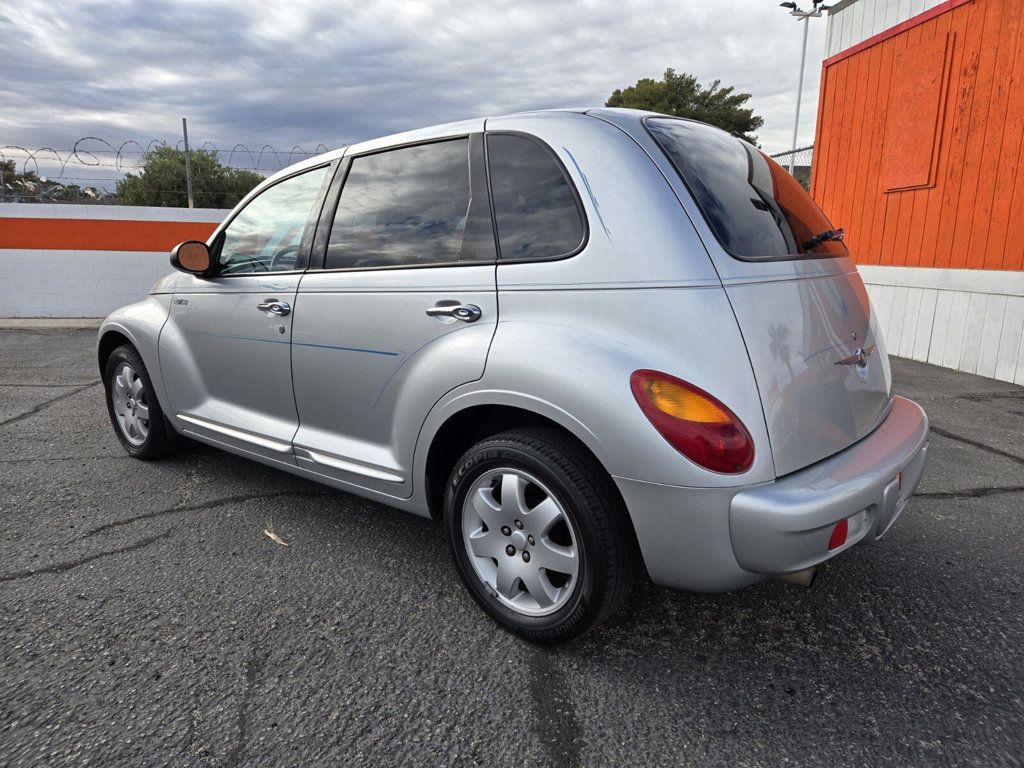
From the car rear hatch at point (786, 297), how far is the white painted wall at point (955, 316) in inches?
208

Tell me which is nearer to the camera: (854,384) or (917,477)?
(854,384)

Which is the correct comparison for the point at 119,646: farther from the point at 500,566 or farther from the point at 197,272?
the point at 197,272

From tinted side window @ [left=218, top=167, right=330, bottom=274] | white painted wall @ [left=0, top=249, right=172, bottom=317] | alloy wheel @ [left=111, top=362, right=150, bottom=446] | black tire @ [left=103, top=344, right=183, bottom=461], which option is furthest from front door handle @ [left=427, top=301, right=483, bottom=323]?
white painted wall @ [left=0, top=249, right=172, bottom=317]

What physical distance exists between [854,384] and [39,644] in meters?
2.87

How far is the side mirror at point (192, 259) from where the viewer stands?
3387mm

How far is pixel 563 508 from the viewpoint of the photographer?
2074 millimetres

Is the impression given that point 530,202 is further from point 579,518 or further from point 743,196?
point 579,518

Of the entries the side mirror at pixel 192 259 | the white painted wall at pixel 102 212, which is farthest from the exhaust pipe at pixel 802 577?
the white painted wall at pixel 102 212

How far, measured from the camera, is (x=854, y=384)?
224 centimetres

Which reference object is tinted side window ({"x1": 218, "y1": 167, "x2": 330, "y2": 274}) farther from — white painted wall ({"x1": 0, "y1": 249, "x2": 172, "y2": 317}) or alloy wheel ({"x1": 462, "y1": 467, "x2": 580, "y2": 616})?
white painted wall ({"x1": 0, "y1": 249, "x2": 172, "y2": 317})

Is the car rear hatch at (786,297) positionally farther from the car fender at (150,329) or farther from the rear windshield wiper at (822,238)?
the car fender at (150,329)

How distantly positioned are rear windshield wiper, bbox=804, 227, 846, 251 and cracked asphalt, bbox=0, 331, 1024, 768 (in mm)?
1322

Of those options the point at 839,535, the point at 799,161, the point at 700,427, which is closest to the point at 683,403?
the point at 700,427

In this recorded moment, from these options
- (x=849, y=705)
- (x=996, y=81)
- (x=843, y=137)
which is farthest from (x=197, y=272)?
(x=843, y=137)
